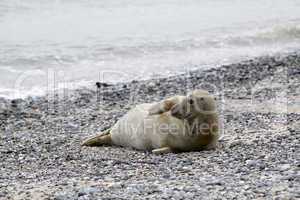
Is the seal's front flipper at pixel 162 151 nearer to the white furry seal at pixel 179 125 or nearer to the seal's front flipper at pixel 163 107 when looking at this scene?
the white furry seal at pixel 179 125

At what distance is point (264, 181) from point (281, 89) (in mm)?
4501

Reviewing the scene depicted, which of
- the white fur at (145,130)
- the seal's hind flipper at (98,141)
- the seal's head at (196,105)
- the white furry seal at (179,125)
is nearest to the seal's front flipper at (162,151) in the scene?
the white furry seal at (179,125)

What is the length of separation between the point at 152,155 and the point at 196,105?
22.1 inches

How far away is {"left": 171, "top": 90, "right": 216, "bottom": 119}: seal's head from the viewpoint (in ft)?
19.6

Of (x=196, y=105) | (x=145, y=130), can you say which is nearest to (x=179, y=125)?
(x=196, y=105)

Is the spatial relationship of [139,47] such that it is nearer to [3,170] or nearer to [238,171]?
[3,170]

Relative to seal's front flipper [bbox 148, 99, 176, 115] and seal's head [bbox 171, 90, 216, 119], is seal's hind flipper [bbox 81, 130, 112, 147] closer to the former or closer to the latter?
seal's front flipper [bbox 148, 99, 176, 115]

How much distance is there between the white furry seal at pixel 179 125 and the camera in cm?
602

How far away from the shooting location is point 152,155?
6129 millimetres

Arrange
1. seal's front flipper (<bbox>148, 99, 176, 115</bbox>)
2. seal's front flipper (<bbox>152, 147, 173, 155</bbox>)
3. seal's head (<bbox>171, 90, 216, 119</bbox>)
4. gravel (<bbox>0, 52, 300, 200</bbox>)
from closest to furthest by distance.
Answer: gravel (<bbox>0, 52, 300, 200</bbox>) < seal's head (<bbox>171, 90, 216, 119</bbox>) < seal's front flipper (<bbox>152, 147, 173, 155</bbox>) < seal's front flipper (<bbox>148, 99, 176, 115</bbox>)

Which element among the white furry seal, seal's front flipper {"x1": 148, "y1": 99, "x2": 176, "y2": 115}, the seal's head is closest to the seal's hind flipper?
the white furry seal

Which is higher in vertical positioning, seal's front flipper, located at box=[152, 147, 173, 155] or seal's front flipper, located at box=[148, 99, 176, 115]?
seal's front flipper, located at box=[148, 99, 176, 115]

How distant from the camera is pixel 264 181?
4.70 meters

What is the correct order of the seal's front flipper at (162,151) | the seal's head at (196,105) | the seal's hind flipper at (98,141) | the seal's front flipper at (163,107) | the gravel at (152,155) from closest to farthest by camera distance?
the gravel at (152,155), the seal's head at (196,105), the seal's front flipper at (162,151), the seal's front flipper at (163,107), the seal's hind flipper at (98,141)
